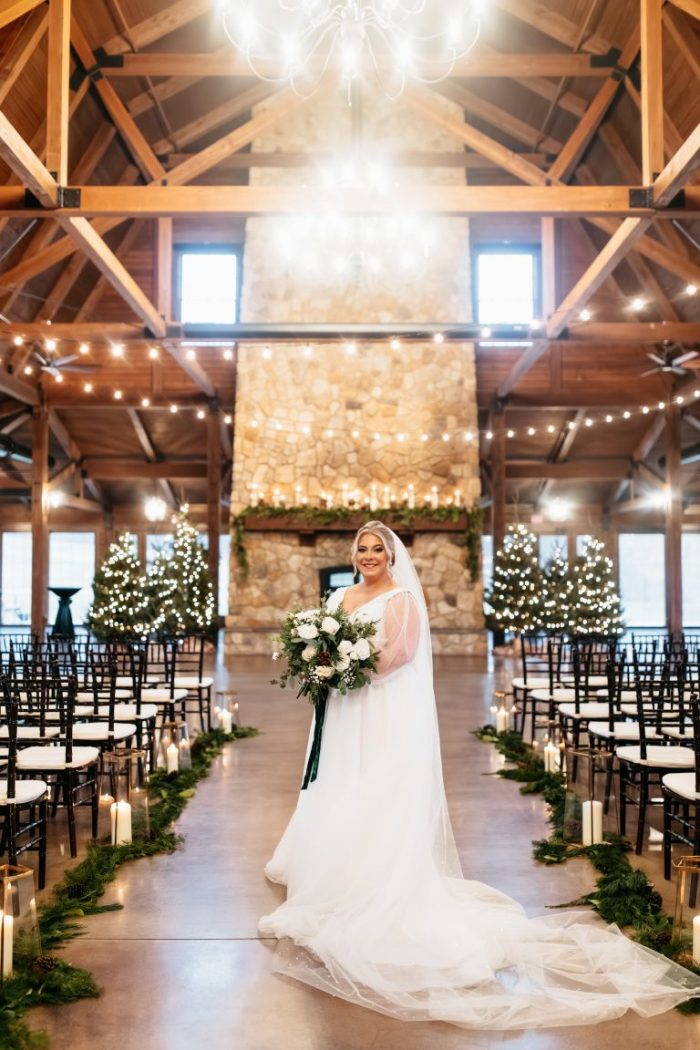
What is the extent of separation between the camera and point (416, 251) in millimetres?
16297

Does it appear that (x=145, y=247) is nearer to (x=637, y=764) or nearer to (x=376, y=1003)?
(x=637, y=764)

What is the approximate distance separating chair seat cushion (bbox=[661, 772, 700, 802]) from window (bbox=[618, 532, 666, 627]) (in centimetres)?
1718

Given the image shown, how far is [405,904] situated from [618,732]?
242 centimetres

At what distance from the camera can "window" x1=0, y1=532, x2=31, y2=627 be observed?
21250 millimetres

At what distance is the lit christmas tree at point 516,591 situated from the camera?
50.2 feet

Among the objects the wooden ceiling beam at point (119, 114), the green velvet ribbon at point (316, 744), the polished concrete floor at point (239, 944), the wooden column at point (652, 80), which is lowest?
the polished concrete floor at point (239, 944)

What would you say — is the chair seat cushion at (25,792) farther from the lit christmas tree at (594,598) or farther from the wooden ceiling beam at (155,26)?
the lit christmas tree at (594,598)

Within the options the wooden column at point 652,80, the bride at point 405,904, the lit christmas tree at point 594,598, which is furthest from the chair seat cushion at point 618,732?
the lit christmas tree at point 594,598

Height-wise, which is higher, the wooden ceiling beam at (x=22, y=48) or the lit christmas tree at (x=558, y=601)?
the wooden ceiling beam at (x=22, y=48)

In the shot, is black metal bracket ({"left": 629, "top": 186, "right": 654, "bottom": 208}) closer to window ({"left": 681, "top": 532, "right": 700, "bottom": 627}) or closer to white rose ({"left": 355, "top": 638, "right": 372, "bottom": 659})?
white rose ({"left": 355, "top": 638, "right": 372, "bottom": 659})

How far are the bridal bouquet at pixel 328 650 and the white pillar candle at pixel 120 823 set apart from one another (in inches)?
54.8

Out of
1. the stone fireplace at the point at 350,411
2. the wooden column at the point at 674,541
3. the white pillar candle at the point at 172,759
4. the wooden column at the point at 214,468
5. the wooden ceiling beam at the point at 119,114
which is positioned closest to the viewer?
the white pillar candle at the point at 172,759

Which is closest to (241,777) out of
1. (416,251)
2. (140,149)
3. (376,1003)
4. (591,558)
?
(376,1003)

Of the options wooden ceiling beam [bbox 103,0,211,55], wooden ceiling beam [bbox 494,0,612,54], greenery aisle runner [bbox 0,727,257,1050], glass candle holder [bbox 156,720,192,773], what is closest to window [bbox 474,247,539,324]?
wooden ceiling beam [bbox 494,0,612,54]
